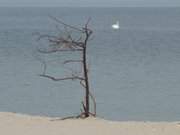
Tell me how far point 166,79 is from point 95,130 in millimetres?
12777

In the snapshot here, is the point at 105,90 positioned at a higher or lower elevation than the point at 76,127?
lower

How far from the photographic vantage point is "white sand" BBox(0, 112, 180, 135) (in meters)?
11.8

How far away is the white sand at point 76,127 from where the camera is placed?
38.8 feet

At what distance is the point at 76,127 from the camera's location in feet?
40.3

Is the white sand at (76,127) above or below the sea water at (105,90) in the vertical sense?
above

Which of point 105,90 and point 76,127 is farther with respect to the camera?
point 105,90

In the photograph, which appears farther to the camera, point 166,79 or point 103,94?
point 166,79

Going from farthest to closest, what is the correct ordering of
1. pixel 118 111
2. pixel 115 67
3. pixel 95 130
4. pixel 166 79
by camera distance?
1. pixel 115 67
2. pixel 166 79
3. pixel 118 111
4. pixel 95 130

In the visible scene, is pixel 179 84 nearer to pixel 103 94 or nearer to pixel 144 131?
pixel 103 94

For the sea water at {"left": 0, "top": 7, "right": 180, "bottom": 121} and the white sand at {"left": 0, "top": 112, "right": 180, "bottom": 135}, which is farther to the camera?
the sea water at {"left": 0, "top": 7, "right": 180, "bottom": 121}

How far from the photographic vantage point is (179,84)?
22797 mm

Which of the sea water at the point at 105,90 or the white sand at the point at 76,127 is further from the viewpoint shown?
the sea water at the point at 105,90

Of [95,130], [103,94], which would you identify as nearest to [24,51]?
[103,94]

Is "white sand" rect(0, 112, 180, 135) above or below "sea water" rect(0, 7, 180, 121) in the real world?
above
